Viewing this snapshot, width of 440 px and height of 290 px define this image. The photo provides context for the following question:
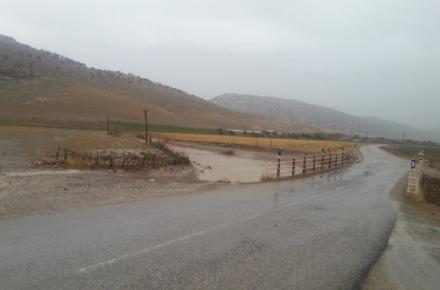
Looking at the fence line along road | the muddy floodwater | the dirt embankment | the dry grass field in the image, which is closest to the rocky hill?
the dry grass field

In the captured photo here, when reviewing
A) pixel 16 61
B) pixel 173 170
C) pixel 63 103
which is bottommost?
pixel 173 170

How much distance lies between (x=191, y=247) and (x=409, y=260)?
4.10 meters

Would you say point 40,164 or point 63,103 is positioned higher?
point 63,103

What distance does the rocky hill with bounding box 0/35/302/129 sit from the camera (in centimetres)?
8006

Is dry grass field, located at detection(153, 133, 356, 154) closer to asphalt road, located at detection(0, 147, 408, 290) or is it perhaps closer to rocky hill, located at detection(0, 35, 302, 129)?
rocky hill, located at detection(0, 35, 302, 129)

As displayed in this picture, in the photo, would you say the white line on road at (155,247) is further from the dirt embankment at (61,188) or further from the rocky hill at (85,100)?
the rocky hill at (85,100)

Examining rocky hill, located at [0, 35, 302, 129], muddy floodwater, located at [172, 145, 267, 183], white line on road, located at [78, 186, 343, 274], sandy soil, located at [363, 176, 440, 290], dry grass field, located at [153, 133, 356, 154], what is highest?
rocky hill, located at [0, 35, 302, 129]

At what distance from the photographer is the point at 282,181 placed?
19.8 meters

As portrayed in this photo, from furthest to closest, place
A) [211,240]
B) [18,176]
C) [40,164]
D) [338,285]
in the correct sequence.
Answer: [40,164]
[18,176]
[211,240]
[338,285]

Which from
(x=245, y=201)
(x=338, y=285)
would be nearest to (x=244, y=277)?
(x=338, y=285)

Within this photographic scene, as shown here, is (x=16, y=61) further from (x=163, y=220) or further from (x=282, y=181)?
(x=163, y=220)

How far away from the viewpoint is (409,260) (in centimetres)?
711

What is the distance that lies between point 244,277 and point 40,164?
776 inches

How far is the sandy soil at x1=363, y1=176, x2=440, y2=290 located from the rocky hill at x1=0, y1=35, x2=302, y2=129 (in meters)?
70.5
